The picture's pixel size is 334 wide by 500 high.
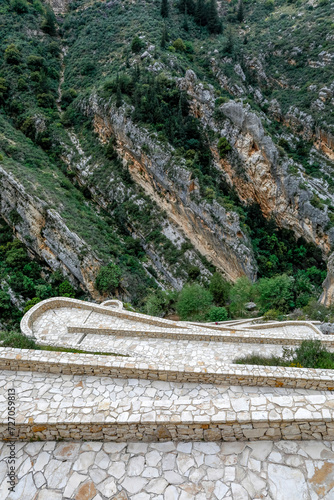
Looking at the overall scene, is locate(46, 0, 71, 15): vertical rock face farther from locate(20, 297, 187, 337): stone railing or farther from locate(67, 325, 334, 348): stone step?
locate(67, 325, 334, 348): stone step

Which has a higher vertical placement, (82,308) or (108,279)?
(82,308)

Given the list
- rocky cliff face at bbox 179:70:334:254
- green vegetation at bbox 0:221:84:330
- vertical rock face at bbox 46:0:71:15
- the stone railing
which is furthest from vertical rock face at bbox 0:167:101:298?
vertical rock face at bbox 46:0:71:15

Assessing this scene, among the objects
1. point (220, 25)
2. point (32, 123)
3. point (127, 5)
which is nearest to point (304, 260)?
point (32, 123)

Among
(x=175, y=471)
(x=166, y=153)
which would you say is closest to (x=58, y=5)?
(x=166, y=153)

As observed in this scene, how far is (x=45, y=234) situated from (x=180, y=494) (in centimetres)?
2462

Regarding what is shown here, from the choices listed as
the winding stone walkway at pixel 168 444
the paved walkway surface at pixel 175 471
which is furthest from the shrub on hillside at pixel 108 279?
the paved walkway surface at pixel 175 471

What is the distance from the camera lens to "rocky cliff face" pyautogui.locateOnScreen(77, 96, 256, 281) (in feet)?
89.4

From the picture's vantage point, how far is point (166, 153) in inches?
1144

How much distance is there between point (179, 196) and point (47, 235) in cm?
1390

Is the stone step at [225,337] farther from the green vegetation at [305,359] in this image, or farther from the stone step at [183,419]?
the stone step at [183,419]

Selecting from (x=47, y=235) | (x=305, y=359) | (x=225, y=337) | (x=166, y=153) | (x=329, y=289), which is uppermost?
(x=166, y=153)

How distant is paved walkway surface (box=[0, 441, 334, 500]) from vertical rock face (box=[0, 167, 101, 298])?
2055 cm

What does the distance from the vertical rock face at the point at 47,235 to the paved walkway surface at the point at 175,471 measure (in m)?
20.5

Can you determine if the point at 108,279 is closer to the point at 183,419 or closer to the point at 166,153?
the point at 166,153
